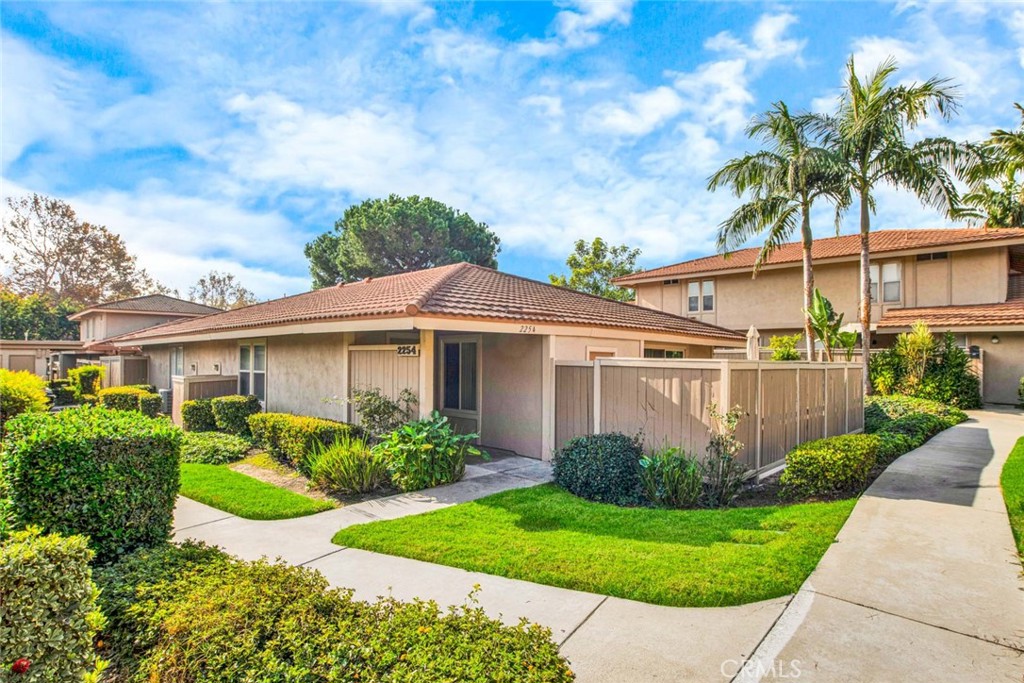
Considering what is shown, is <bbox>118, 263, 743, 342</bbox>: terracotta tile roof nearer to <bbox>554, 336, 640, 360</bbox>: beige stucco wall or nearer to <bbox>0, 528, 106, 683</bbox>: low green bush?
<bbox>554, 336, 640, 360</bbox>: beige stucco wall

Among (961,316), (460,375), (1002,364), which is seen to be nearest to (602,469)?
(460,375)

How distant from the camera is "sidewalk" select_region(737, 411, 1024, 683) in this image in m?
3.30

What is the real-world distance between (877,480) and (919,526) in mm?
2277

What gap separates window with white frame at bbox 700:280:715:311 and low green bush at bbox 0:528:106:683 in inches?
1046

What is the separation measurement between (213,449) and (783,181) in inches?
Result: 731

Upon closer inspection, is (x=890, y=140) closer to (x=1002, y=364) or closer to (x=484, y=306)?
(x=1002, y=364)

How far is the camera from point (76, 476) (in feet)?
14.5

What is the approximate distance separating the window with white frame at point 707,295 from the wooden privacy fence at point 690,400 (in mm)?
16011

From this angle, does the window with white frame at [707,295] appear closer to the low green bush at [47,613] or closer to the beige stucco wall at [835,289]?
the beige stucco wall at [835,289]

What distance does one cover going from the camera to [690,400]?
810 cm

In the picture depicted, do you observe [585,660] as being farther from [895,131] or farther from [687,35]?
[895,131]

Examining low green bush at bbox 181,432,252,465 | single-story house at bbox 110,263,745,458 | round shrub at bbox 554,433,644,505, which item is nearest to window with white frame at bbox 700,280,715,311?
single-story house at bbox 110,263,745,458

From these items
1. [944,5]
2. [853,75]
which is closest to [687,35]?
[944,5]

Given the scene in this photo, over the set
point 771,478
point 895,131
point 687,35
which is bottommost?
point 771,478
